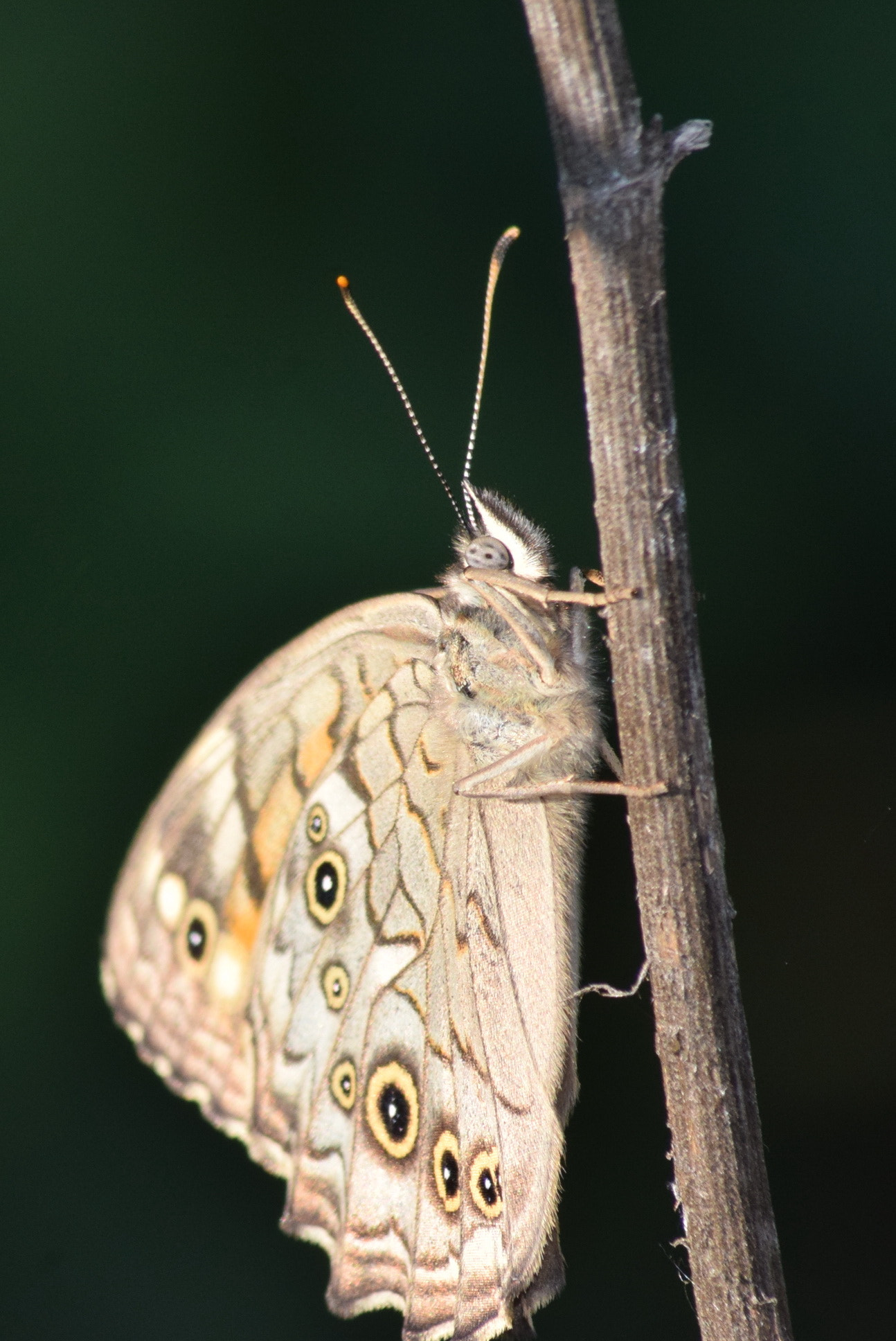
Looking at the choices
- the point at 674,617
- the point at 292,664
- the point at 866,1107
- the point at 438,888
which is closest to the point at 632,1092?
the point at 866,1107

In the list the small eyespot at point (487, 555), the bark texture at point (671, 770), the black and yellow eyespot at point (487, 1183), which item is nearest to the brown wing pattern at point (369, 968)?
the black and yellow eyespot at point (487, 1183)

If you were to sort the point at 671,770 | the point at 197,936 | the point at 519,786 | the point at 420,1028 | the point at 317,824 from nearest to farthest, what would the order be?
the point at 671,770
the point at 519,786
the point at 420,1028
the point at 317,824
the point at 197,936

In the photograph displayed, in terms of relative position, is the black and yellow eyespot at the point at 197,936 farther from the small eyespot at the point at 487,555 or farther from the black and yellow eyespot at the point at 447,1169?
the small eyespot at the point at 487,555

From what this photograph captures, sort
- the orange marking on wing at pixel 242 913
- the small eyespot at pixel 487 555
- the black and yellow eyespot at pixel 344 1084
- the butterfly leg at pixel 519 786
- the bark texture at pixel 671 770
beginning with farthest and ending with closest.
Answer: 1. the orange marking on wing at pixel 242 913
2. the black and yellow eyespot at pixel 344 1084
3. the small eyespot at pixel 487 555
4. the butterfly leg at pixel 519 786
5. the bark texture at pixel 671 770

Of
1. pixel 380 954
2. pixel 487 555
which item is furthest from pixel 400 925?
pixel 487 555

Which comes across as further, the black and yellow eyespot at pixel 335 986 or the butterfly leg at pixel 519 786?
the black and yellow eyespot at pixel 335 986

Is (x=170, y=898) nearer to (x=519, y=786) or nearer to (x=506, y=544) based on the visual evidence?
(x=519, y=786)
